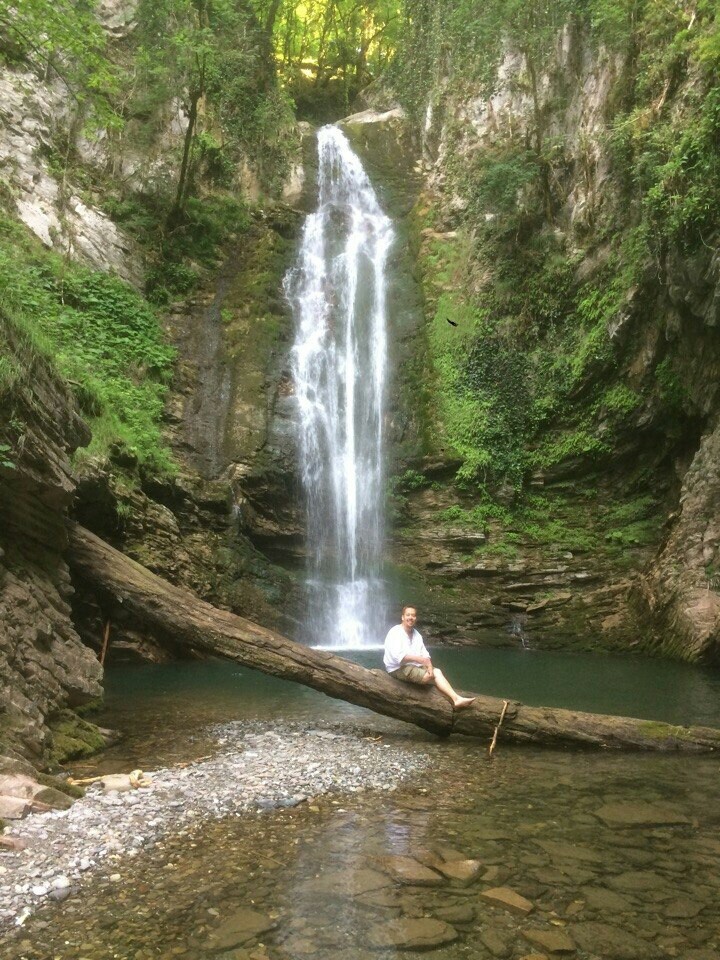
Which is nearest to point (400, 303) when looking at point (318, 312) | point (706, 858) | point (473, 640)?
point (318, 312)

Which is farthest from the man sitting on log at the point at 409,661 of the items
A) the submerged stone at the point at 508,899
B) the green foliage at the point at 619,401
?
the green foliage at the point at 619,401

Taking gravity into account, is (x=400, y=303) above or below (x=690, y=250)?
above

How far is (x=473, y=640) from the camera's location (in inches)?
543

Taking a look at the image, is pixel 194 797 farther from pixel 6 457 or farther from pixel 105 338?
pixel 105 338

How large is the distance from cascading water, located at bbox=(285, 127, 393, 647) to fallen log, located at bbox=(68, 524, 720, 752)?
6435 millimetres

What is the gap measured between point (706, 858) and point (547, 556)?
34.5ft

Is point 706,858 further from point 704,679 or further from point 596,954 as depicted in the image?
point 704,679

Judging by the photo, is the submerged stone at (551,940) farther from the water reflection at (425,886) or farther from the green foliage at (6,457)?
the green foliage at (6,457)

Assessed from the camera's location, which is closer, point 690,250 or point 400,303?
point 690,250

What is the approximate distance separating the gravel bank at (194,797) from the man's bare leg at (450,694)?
0.59 meters

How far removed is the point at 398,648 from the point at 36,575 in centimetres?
340

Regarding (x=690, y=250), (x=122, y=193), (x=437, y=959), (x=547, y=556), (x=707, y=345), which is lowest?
(x=437, y=959)

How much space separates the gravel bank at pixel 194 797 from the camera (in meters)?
3.51

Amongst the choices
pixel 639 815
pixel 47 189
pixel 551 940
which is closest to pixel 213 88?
pixel 47 189
